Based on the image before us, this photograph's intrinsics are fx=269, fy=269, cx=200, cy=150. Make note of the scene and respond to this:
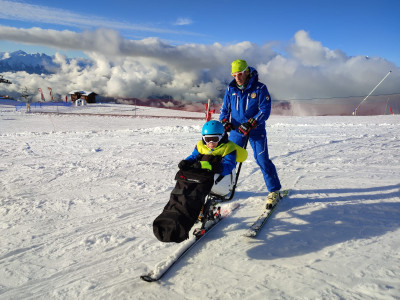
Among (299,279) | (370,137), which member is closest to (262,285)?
(299,279)

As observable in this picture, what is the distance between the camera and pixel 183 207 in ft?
8.41

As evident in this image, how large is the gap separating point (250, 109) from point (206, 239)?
195 centimetres

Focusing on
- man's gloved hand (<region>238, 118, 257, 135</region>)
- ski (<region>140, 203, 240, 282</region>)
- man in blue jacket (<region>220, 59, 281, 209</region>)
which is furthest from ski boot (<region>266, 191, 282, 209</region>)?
man's gloved hand (<region>238, 118, 257, 135</region>)

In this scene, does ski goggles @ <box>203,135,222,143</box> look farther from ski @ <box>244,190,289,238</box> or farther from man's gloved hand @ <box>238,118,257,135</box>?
ski @ <box>244,190,289,238</box>

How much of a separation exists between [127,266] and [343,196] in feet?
11.7

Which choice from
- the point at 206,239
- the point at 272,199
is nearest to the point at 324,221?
the point at 272,199

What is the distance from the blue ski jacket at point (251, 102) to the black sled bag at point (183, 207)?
144cm

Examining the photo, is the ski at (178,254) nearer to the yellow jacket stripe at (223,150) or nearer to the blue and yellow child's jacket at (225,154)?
the blue and yellow child's jacket at (225,154)

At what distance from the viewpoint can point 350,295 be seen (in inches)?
86.5

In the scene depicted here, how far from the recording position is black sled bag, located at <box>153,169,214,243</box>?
2455 mm

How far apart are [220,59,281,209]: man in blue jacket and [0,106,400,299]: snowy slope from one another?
584mm

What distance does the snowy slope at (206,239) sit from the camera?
2369 millimetres

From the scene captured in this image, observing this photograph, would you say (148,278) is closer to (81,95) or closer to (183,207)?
(183,207)

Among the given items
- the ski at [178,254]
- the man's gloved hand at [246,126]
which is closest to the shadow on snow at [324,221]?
the ski at [178,254]
